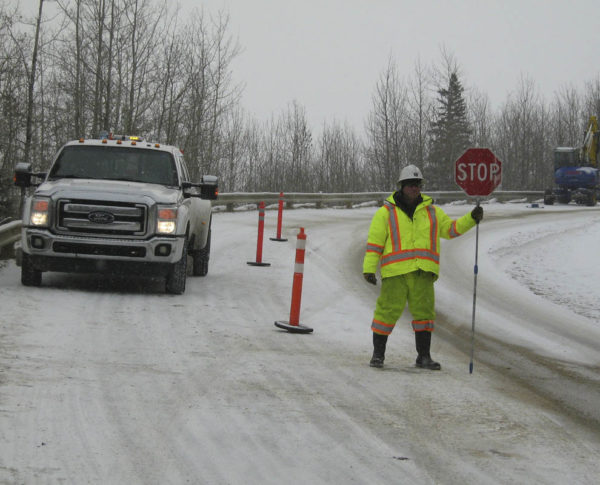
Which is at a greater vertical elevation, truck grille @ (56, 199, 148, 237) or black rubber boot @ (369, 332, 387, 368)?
truck grille @ (56, 199, 148, 237)

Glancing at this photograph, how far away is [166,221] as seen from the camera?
10.7 metres

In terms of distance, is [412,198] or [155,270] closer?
[412,198]

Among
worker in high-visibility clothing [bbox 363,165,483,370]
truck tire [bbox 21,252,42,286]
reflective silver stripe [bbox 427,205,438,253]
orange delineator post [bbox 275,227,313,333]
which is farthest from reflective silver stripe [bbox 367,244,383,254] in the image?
truck tire [bbox 21,252,42,286]

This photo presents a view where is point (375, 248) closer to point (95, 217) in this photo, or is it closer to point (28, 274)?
point (95, 217)

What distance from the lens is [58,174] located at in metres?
11.5

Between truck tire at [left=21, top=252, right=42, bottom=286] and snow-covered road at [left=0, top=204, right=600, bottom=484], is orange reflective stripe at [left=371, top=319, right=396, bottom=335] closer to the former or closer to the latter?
snow-covered road at [left=0, top=204, right=600, bottom=484]

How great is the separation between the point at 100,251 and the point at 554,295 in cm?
770

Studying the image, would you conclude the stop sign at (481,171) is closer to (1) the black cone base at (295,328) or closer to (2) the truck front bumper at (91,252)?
(1) the black cone base at (295,328)

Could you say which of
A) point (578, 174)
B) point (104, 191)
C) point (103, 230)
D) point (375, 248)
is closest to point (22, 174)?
point (104, 191)

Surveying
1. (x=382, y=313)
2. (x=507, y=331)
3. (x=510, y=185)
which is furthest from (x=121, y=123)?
(x=510, y=185)

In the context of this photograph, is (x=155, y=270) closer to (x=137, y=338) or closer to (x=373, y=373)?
(x=137, y=338)

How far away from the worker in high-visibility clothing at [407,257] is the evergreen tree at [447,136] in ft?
186

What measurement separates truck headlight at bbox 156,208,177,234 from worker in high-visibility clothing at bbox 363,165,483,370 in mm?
3872

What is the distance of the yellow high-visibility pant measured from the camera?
24.8ft
